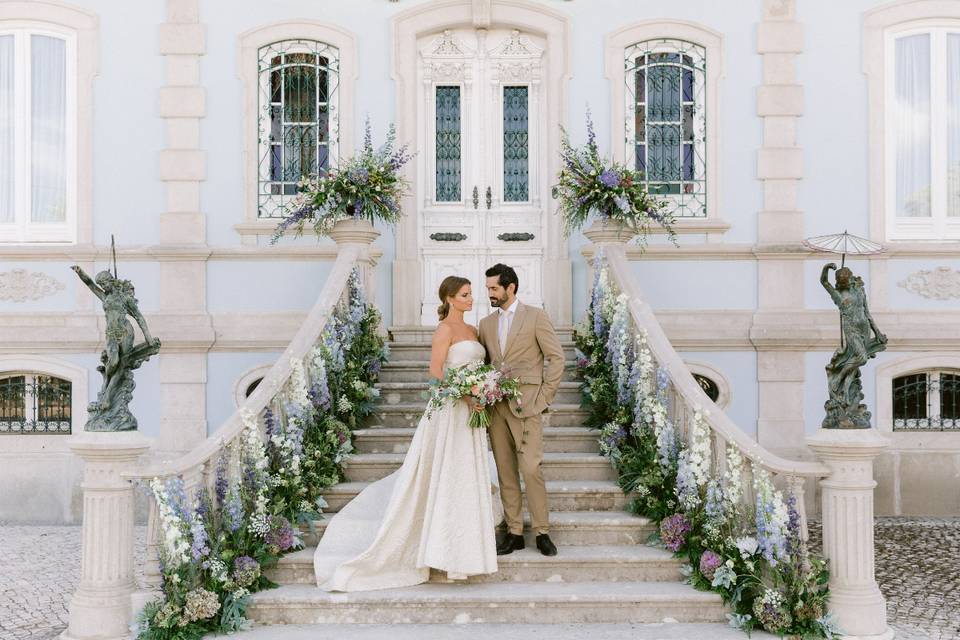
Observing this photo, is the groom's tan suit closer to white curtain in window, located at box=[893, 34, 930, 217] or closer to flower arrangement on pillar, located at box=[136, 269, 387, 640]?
flower arrangement on pillar, located at box=[136, 269, 387, 640]

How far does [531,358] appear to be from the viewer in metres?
6.52

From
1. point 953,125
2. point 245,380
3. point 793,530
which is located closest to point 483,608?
point 793,530

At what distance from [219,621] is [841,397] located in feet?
13.6

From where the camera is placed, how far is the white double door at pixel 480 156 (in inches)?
411

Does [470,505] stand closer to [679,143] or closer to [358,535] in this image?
[358,535]

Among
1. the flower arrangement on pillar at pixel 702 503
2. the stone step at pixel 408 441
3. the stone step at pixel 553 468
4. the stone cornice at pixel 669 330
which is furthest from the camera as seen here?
the stone cornice at pixel 669 330

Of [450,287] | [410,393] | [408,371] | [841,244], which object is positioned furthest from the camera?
[408,371]

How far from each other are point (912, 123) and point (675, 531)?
620cm

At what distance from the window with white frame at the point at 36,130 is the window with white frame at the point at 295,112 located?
6.83 ft

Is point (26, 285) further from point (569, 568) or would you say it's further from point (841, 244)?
point (841, 244)

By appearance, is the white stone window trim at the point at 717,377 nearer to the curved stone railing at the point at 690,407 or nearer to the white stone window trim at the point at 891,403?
the white stone window trim at the point at 891,403

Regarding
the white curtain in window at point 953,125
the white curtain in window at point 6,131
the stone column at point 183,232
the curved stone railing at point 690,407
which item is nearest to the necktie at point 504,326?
the curved stone railing at point 690,407

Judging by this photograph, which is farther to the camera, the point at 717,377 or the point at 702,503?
the point at 717,377

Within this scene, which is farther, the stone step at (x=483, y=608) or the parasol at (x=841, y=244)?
the parasol at (x=841, y=244)
